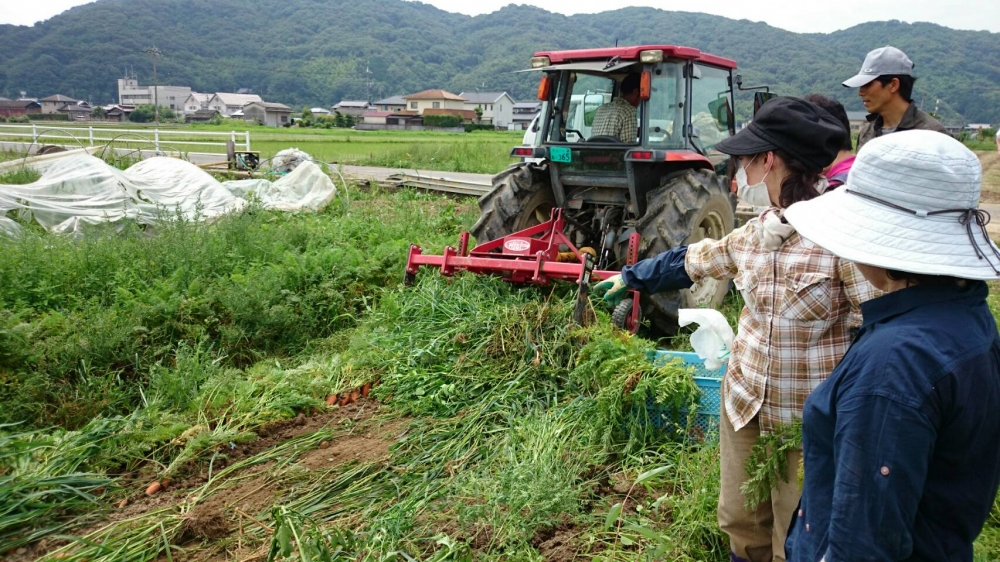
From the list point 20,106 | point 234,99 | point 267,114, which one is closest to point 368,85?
point 234,99

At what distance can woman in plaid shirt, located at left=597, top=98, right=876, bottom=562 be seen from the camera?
2.05 m

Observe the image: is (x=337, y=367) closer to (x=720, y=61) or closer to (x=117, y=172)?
(x=720, y=61)

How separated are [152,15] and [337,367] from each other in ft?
489

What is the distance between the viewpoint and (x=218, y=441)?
377cm

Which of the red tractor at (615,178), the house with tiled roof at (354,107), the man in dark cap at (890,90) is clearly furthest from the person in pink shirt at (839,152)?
the house with tiled roof at (354,107)

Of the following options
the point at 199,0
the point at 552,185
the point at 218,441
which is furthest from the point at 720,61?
the point at 199,0

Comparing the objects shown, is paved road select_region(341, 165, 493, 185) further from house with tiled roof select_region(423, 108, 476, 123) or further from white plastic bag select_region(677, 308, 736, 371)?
house with tiled roof select_region(423, 108, 476, 123)

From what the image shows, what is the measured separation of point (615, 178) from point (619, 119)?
47 cm

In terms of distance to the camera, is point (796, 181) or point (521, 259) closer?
point (796, 181)

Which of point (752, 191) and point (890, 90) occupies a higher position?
point (890, 90)

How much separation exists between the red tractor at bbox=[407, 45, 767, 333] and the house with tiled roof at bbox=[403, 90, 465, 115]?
77522 mm

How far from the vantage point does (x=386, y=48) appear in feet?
436

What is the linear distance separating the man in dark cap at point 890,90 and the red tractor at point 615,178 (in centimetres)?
149

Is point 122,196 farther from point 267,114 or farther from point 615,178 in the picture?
point 267,114
